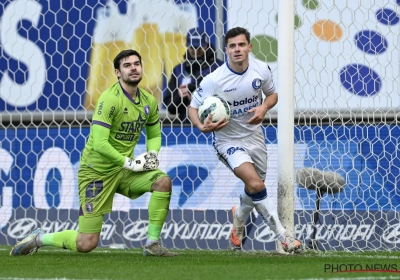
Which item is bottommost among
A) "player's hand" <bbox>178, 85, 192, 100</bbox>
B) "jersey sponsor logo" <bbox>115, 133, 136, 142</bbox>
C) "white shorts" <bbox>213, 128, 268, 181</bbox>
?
"white shorts" <bbox>213, 128, 268, 181</bbox>

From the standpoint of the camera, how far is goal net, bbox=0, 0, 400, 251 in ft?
30.1

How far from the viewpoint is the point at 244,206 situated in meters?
8.30

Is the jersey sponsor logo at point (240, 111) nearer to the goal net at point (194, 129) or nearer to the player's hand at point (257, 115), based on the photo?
the player's hand at point (257, 115)

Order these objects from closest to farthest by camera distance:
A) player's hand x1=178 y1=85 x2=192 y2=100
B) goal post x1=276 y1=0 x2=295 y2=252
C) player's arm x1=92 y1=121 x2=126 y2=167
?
player's arm x1=92 y1=121 x2=126 y2=167 < goal post x1=276 y1=0 x2=295 y2=252 < player's hand x1=178 y1=85 x2=192 y2=100

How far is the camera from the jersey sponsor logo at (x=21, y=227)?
32.0ft

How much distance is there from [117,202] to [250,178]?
2534 millimetres

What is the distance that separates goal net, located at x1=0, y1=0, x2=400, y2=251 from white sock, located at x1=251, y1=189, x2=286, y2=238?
146cm

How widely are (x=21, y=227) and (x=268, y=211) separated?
3357mm

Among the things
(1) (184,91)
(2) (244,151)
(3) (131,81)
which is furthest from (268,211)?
(1) (184,91)

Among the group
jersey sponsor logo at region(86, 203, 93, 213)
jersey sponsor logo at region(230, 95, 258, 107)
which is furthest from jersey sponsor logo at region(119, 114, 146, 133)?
jersey sponsor logo at region(230, 95, 258, 107)

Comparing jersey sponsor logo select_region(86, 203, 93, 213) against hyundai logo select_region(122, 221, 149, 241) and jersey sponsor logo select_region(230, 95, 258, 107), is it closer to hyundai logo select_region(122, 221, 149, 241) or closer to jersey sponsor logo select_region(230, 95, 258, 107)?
jersey sponsor logo select_region(230, 95, 258, 107)

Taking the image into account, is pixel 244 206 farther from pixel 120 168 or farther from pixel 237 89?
pixel 120 168

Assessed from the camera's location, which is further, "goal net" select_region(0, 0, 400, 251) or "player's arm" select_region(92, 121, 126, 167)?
"goal net" select_region(0, 0, 400, 251)

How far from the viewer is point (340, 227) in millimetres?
9117
